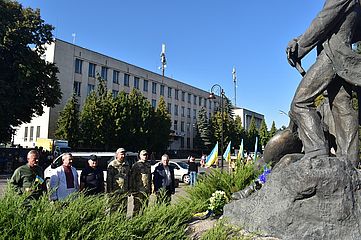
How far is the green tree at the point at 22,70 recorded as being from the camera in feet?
80.1

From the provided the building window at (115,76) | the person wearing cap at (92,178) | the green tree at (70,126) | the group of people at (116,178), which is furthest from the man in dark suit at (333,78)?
the building window at (115,76)

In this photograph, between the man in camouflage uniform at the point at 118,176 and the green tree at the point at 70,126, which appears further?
the green tree at the point at 70,126

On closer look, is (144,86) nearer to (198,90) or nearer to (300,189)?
(198,90)

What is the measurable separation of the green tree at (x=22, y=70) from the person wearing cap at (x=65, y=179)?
19137mm

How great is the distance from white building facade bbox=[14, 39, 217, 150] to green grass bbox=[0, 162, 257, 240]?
3752cm

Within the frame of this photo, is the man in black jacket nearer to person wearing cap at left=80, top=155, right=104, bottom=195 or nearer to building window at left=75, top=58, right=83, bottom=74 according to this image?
person wearing cap at left=80, top=155, right=104, bottom=195

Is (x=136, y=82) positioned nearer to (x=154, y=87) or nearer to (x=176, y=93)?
(x=154, y=87)

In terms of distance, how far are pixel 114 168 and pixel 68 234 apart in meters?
4.23

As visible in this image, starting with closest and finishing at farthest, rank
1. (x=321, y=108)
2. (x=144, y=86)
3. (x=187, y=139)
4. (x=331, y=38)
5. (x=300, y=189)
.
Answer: (x=300, y=189)
(x=331, y=38)
(x=321, y=108)
(x=144, y=86)
(x=187, y=139)

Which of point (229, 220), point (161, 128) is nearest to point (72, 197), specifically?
point (229, 220)

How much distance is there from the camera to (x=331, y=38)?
4758mm

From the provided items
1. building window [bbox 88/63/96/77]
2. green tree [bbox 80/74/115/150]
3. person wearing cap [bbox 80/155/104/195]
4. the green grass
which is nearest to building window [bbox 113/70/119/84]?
building window [bbox 88/63/96/77]

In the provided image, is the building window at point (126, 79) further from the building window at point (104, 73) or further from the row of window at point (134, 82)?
the building window at point (104, 73)

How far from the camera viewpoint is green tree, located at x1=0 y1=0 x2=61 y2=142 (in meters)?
24.4
